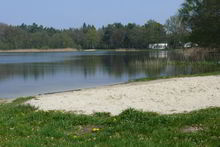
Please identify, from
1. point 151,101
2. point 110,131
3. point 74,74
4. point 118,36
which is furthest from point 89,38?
point 110,131

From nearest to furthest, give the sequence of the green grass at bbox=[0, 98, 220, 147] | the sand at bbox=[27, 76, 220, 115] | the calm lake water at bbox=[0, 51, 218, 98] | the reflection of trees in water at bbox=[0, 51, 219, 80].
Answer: the green grass at bbox=[0, 98, 220, 147], the sand at bbox=[27, 76, 220, 115], the calm lake water at bbox=[0, 51, 218, 98], the reflection of trees in water at bbox=[0, 51, 219, 80]

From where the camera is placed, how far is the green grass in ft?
20.8

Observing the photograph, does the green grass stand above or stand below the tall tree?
below

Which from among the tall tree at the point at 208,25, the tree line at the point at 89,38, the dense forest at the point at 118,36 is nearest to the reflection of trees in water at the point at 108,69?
the tall tree at the point at 208,25

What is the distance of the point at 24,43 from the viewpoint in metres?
174

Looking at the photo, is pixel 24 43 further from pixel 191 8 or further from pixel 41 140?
pixel 41 140

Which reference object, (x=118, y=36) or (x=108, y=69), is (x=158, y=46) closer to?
(x=118, y=36)

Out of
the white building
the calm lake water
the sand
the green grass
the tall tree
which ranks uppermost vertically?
the tall tree

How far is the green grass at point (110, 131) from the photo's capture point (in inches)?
250

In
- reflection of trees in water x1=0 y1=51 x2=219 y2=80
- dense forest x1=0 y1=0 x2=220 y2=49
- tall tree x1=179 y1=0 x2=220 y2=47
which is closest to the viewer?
reflection of trees in water x1=0 y1=51 x2=219 y2=80

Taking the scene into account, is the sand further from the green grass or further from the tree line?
the tree line

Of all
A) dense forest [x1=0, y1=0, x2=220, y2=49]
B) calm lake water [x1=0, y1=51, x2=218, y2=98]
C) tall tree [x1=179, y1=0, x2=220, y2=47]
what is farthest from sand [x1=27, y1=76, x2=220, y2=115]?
dense forest [x1=0, y1=0, x2=220, y2=49]

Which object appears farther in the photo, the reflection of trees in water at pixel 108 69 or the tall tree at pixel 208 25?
the tall tree at pixel 208 25

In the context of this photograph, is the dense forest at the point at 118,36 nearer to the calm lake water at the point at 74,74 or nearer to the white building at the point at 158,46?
the white building at the point at 158,46
